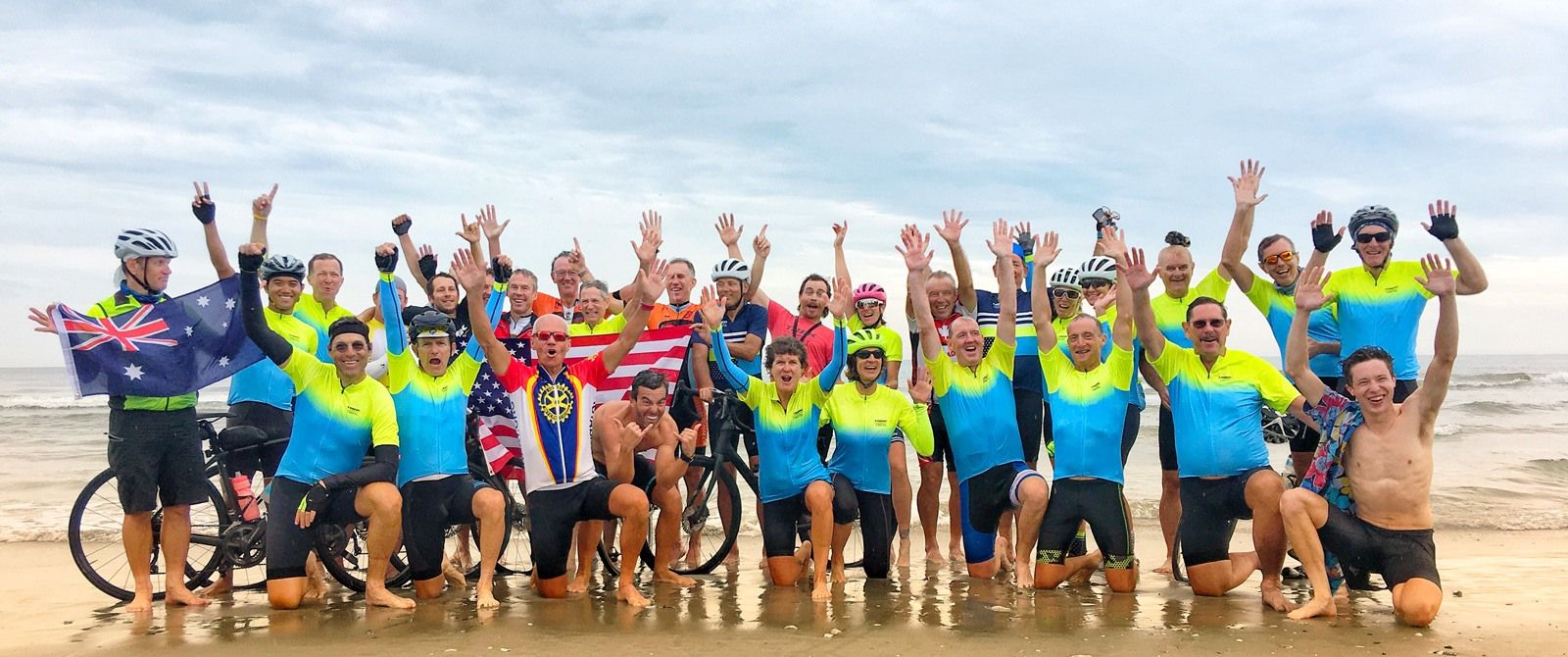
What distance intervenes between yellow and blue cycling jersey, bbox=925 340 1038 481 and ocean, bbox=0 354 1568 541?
21.7ft

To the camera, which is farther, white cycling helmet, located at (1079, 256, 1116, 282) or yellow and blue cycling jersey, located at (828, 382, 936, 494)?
white cycling helmet, located at (1079, 256, 1116, 282)

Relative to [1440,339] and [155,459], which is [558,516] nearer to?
[155,459]

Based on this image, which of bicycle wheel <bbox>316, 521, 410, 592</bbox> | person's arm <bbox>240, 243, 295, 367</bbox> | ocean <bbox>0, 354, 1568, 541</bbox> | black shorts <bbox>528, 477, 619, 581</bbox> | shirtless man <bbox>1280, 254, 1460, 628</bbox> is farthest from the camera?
ocean <bbox>0, 354, 1568, 541</bbox>

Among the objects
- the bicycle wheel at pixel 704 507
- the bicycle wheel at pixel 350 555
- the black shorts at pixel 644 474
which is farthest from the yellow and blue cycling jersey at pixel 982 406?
the bicycle wheel at pixel 350 555

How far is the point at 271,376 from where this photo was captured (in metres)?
7.50

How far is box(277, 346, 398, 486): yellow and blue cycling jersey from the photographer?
656cm

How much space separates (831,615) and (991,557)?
1851 millimetres

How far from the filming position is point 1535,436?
22594mm

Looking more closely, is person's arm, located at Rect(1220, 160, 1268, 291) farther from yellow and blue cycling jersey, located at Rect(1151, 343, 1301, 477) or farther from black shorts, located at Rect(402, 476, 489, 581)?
black shorts, located at Rect(402, 476, 489, 581)

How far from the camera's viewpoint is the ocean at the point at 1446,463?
12.4 metres

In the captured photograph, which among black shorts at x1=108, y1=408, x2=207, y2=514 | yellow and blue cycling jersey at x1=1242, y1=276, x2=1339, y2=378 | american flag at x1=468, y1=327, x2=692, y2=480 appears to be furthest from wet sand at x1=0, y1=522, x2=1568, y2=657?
yellow and blue cycling jersey at x1=1242, y1=276, x2=1339, y2=378

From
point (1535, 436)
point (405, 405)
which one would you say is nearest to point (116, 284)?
point (405, 405)

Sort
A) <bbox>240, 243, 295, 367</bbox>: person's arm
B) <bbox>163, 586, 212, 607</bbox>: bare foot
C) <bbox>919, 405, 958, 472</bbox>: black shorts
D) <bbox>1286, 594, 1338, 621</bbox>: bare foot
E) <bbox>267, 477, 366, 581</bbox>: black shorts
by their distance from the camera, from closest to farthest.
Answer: <bbox>1286, 594, 1338, 621</bbox>: bare foot
<bbox>240, 243, 295, 367</bbox>: person's arm
<bbox>267, 477, 366, 581</bbox>: black shorts
<bbox>163, 586, 212, 607</bbox>: bare foot
<bbox>919, 405, 958, 472</bbox>: black shorts

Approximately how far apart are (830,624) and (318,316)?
468 centimetres
